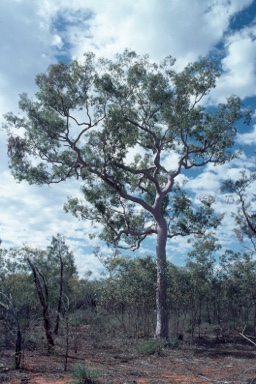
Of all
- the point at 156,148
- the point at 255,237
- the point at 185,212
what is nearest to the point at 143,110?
the point at 156,148

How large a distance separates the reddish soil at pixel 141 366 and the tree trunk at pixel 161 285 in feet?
3.82

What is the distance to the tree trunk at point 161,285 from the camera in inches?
640

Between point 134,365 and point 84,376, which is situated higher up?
point 84,376

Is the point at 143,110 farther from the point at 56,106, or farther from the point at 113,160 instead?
the point at 56,106

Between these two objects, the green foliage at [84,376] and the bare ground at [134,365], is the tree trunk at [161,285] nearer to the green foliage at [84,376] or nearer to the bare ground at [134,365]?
the bare ground at [134,365]

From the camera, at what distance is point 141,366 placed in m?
10.8

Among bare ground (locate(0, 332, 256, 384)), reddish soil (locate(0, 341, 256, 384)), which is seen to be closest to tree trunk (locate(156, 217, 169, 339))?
bare ground (locate(0, 332, 256, 384))

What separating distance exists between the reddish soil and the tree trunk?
1164 millimetres

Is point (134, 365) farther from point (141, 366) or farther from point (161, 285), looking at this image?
point (161, 285)

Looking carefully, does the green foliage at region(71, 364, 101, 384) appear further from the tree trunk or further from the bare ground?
the tree trunk

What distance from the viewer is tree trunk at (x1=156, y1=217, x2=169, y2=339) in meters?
16.2

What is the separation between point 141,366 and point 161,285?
20.1 ft

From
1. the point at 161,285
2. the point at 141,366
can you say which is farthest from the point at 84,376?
the point at 161,285

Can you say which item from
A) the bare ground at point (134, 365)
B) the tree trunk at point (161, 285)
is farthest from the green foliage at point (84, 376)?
the tree trunk at point (161, 285)
